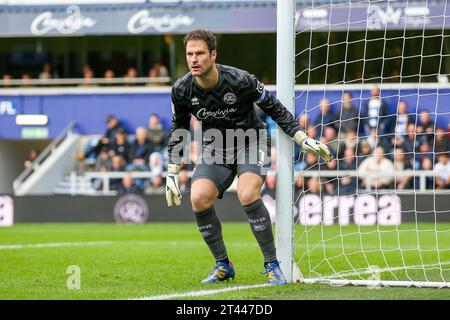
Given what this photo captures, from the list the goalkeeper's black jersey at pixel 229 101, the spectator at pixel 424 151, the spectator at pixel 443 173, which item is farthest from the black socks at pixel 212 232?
the spectator at pixel 443 173

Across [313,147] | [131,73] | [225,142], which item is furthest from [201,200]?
[131,73]

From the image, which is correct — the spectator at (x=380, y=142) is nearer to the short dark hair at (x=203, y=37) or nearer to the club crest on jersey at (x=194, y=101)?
the club crest on jersey at (x=194, y=101)

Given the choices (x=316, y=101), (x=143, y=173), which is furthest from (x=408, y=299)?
(x=316, y=101)

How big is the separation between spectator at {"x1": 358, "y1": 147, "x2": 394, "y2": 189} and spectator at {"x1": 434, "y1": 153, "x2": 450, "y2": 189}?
98 cm

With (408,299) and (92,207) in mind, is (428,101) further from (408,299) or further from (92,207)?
(408,299)

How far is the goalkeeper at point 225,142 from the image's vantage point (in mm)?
7859

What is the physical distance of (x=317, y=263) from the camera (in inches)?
400

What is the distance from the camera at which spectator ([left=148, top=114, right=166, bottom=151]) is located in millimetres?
22672

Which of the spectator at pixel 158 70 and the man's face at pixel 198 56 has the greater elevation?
the spectator at pixel 158 70

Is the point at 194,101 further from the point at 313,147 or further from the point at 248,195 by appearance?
the point at 313,147

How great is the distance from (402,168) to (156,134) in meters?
6.26

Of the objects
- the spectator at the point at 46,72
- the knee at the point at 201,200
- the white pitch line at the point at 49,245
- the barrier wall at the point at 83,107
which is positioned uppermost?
the spectator at the point at 46,72

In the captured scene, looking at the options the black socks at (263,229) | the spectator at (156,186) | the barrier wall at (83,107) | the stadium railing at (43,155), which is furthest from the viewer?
the barrier wall at (83,107)

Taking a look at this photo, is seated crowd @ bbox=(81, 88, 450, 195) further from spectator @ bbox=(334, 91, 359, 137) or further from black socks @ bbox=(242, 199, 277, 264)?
black socks @ bbox=(242, 199, 277, 264)
